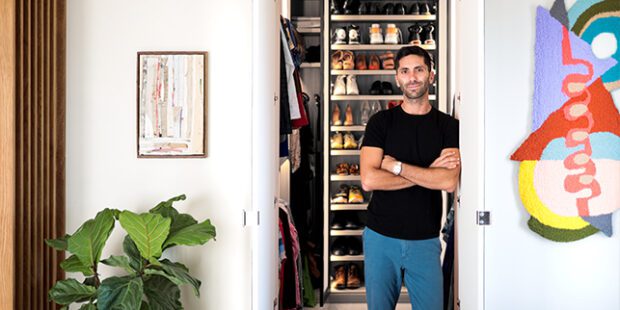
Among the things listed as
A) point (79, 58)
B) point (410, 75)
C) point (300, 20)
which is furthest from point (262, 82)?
point (300, 20)

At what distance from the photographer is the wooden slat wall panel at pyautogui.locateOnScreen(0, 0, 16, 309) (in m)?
2.70

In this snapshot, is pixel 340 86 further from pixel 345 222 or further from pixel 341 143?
pixel 345 222

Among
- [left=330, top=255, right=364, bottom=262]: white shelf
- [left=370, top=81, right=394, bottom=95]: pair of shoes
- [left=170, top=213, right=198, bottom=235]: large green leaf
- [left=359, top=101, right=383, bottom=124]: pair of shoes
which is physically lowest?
[left=330, top=255, right=364, bottom=262]: white shelf

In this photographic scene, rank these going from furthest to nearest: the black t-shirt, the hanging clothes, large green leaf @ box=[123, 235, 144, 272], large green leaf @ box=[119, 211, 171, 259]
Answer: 1. the hanging clothes
2. the black t-shirt
3. large green leaf @ box=[123, 235, 144, 272]
4. large green leaf @ box=[119, 211, 171, 259]

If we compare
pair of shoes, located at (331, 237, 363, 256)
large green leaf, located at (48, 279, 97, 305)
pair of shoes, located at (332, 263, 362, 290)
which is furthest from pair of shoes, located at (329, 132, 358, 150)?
large green leaf, located at (48, 279, 97, 305)

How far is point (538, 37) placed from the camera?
2996 millimetres

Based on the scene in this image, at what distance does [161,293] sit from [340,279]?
264 centimetres

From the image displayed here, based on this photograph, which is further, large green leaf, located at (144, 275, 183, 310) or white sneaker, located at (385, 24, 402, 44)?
white sneaker, located at (385, 24, 402, 44)

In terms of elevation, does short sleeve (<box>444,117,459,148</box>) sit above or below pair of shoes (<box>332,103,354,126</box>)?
Answer: below

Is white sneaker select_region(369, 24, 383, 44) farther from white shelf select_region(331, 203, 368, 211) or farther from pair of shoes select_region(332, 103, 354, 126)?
white shelf select_region(331, 203, 368, 211)

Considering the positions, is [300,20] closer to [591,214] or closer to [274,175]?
[274,175]

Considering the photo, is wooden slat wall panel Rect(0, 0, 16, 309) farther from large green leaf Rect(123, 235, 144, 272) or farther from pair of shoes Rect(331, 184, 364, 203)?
pair of shoes Rect(331, 184, 364, 203)

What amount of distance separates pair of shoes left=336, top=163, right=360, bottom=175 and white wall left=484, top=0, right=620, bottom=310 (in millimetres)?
2340

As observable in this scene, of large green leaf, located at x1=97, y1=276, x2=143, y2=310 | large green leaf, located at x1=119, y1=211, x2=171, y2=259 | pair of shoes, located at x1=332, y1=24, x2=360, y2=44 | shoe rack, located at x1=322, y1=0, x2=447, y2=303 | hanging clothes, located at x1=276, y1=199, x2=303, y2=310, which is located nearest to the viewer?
large green leaf, located at x1=97, y1=276, x2=143, y2=310
